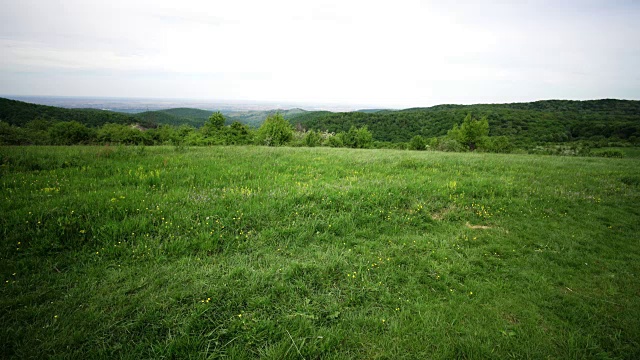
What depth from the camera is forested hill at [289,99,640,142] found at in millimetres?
85000

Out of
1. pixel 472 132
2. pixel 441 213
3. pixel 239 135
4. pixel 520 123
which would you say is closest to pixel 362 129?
pixel 472 132

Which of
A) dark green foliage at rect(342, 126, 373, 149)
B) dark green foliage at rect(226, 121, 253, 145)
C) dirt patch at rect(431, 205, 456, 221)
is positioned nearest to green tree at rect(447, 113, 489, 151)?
dark green foliage at rect(342, 126, 373, 149)

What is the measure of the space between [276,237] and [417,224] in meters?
4.03

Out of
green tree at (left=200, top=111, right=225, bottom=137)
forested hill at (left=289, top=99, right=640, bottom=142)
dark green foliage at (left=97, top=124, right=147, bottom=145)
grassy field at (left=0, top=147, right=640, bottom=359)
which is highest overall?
forested hill at (left=289, top=99, right=640, bottom=142)

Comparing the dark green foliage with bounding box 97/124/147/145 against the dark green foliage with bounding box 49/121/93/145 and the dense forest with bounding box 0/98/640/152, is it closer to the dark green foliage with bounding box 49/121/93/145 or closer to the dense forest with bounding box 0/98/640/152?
the dense forest with bounding box 0/98/640/152

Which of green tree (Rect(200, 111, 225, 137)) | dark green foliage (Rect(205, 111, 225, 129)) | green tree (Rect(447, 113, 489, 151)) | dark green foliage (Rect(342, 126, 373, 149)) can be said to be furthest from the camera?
dark green foliage (Rect(342, 126, 373, 149))

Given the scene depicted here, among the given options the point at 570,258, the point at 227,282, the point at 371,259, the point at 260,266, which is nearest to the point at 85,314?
the point at 227,282

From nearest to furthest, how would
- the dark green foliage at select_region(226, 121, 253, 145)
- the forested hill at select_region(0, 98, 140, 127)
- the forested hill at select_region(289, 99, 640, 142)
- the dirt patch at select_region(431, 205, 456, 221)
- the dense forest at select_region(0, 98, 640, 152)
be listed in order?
1. the dirt patch at select_region(431, 205, 456, 221)
2. the dense forest at select_region(0, 98, 640, 152)
3. the dark green foliage at select_region(226, 121, 253, 145)
4. the forested hill at select_region(0, 98, 140, 127)
5. the forested hill at select_region(289, 99, 640, 142)

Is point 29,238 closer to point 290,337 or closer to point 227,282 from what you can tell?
point 227,282

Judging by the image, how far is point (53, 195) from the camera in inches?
238

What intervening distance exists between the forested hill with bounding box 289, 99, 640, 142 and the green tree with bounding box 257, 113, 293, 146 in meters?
54.0

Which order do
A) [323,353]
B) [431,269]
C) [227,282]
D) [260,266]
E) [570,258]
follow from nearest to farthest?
[323,353]
[227,282]
[260,266]
[431,269]
[570,258]

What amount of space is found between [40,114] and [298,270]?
117m

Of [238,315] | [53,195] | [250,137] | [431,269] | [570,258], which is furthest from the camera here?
[250,137]
